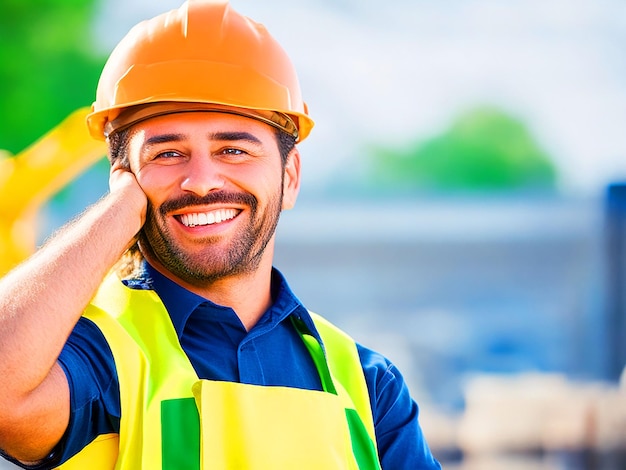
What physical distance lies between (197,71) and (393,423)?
90 cm

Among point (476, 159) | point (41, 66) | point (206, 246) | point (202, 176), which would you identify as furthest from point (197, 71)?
point (476, 159)

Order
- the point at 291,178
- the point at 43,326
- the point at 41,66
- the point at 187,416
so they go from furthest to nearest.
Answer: the point at 41,66, the point at 291,178, the point at 187,416, the point at 43,326

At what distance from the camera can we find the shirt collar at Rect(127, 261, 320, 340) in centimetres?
214

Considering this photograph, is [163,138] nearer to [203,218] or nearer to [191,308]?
[203,218]

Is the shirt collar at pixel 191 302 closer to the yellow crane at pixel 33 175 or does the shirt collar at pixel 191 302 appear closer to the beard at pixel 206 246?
the beard at pixel 206 246

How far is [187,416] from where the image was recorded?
1966 mm

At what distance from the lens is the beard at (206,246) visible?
2.13m

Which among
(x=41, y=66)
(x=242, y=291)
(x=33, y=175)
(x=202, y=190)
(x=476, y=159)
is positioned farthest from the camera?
(x=476, y=159)

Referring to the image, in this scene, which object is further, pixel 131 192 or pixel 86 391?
pixel 131 192

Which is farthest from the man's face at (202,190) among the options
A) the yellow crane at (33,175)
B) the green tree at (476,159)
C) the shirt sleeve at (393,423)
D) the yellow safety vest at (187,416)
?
the green tree at (476,159)

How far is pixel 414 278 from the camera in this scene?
9.06 metres

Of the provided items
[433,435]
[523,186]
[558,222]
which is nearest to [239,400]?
[433,435]

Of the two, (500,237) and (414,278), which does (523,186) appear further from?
(414,278)

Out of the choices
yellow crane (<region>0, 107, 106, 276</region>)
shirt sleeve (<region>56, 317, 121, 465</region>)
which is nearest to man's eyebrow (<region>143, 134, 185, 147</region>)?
shirt sleeve (<region>56, 317, 121, 465</region>)
